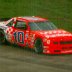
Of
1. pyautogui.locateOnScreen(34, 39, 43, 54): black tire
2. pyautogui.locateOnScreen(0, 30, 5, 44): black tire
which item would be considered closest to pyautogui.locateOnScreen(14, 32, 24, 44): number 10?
pyautogui.locateOnScreen(34, 39, 43, 54): black tire

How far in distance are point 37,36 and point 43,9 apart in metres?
13.7

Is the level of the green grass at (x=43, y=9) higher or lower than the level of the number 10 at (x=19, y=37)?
lower

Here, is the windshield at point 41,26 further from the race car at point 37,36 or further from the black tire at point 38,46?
the black tire at point 38,46

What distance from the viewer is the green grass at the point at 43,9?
88.6 ft

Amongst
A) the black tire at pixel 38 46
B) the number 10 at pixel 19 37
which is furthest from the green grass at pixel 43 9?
the black tire at pixel 38 46

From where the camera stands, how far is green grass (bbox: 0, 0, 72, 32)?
88.6 feet

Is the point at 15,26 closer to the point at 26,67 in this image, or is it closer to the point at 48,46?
the point at 48,46

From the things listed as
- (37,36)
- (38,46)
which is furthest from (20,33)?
(38,46)

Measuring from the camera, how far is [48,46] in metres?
15.8

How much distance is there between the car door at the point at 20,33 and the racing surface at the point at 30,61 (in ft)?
1.22

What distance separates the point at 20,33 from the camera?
17.4 meters

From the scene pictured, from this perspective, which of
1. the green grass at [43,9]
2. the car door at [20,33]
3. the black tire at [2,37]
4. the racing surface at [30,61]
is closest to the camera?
the racing surface at [30,61]

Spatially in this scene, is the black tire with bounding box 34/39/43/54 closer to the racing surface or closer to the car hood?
the racing surface

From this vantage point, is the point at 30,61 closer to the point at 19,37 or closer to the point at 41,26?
the point at 41,26
